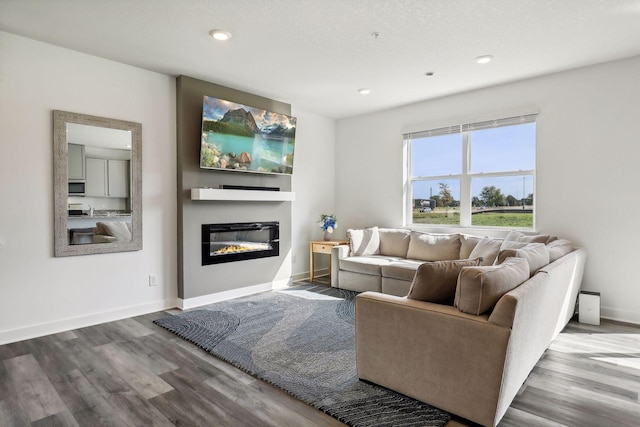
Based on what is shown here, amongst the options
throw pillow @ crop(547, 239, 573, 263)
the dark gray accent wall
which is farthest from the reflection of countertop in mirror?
throw pillow @ crop(547, 239, 573, 263)

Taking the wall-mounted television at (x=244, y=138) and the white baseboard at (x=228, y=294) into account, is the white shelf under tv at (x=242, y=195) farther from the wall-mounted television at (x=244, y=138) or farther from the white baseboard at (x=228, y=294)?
the white baseboard at (x=228, y=294)

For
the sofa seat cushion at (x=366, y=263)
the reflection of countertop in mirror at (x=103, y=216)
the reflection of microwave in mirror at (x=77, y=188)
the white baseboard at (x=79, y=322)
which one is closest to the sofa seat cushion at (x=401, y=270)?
the sofa seat cushion at (x=366, y=263)

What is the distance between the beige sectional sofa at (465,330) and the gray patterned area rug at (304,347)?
0.16 meters

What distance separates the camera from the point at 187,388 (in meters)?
2.36

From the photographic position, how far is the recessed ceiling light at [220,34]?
3050 mm

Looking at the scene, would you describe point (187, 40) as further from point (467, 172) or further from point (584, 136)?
point (584, 136)

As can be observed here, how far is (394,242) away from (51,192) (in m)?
4.03

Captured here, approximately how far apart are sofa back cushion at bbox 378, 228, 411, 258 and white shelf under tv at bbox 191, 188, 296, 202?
144cm

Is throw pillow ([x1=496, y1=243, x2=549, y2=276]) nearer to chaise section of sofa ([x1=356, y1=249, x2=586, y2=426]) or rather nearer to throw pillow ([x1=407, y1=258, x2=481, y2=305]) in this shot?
chaise section of sofa ([x1=356, y1=249, x2=586, y2=426])

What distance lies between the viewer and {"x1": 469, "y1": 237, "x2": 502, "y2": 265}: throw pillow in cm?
402

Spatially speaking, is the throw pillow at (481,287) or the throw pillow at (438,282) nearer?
the throw pillow at (481,287)

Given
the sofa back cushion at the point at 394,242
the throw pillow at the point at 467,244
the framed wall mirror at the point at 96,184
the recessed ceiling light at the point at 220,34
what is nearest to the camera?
the recessed ceiling light at the point at 220,34

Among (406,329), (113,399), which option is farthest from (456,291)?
(113,399)

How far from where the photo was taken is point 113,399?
2.23 m
